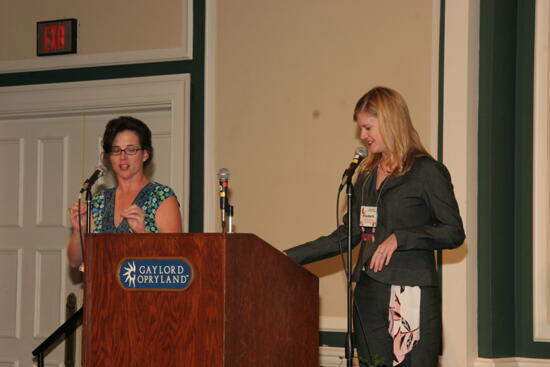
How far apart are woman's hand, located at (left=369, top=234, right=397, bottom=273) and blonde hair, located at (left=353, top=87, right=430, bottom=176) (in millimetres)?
313

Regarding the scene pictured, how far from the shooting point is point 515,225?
494cm

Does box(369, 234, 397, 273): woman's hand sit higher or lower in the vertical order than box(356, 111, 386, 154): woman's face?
lower

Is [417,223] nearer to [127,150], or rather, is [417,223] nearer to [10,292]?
[127,150]

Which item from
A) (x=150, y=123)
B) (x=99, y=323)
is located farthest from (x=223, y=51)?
(x=99, y=323)

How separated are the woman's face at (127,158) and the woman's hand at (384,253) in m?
1.30

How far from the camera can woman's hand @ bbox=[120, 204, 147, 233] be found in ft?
12.0

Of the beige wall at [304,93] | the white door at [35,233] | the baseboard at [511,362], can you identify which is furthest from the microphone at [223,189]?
the white door at [35,233]

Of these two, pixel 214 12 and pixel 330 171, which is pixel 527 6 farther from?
pixel 214 12

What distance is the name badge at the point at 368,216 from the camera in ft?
11.7

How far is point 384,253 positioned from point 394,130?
0.53m

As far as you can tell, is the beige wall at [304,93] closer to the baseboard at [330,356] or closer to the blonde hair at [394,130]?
the baseboard at [330,356]

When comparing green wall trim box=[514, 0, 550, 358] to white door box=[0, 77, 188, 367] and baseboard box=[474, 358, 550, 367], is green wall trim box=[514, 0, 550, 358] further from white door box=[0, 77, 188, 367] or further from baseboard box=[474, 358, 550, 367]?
white door box=[0, 77, 188, 367]

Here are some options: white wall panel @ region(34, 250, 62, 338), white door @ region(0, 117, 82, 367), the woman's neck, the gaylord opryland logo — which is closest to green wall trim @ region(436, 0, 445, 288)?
the woman's neck

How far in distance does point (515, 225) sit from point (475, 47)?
1.04 metres
